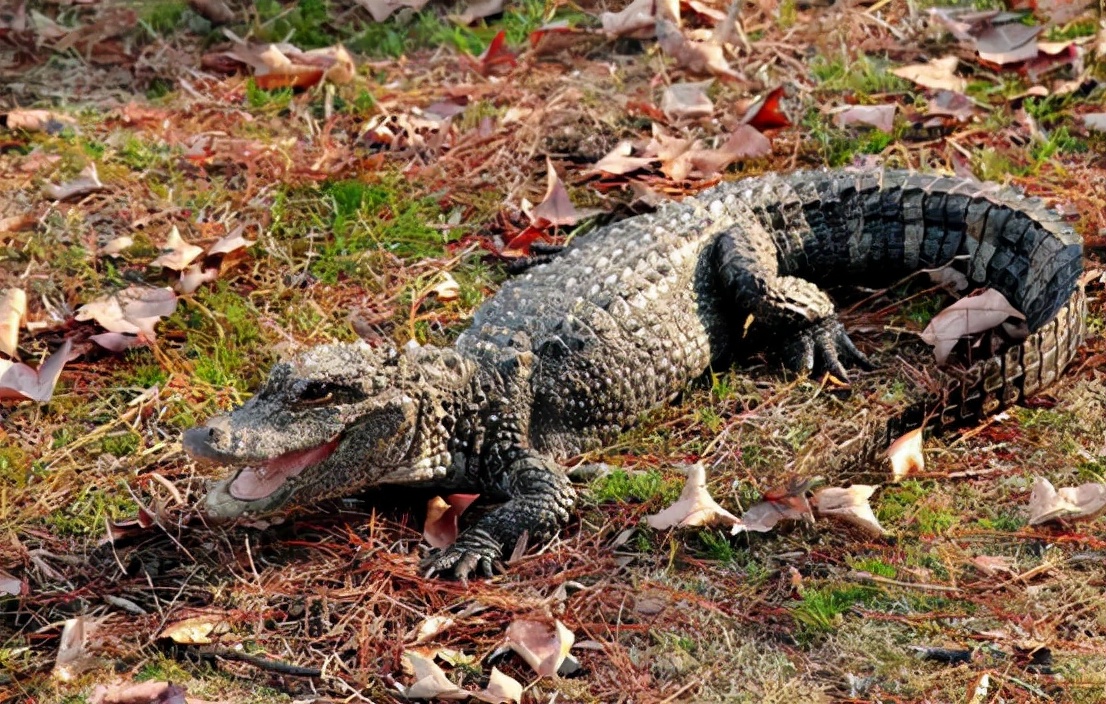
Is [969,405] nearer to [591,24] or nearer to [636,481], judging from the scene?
[636,481]

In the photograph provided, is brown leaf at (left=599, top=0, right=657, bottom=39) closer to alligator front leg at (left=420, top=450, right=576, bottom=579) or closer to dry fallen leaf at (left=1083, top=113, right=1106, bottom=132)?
dry fallen leaf at (left=1083, top=113, right=1106, bottom=132)

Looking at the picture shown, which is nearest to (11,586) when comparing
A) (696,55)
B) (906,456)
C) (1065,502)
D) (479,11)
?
(906,456)

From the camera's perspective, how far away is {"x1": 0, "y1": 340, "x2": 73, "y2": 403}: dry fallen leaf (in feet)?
16.8

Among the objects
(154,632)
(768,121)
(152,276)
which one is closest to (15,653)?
(154,632)

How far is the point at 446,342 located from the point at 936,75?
9.71 ft

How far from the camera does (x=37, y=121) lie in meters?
6.84

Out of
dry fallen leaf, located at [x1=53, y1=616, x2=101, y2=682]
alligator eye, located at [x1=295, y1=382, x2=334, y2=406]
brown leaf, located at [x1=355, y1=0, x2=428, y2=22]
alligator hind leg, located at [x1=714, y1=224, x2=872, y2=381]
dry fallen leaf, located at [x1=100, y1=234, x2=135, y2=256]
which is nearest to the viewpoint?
dry fallen leaf, located at [x1=53, y1=616, x2=101, y2=682]

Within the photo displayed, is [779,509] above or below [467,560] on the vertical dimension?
above

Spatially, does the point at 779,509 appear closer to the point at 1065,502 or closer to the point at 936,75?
the point at 1065,502

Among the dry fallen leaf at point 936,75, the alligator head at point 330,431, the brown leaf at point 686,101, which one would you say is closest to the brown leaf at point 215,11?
the brown leaf at point 686,101

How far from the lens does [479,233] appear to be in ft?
20.2

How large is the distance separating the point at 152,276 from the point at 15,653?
2143mm

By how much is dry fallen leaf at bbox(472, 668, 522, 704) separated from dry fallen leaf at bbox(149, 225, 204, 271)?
8.72 ft

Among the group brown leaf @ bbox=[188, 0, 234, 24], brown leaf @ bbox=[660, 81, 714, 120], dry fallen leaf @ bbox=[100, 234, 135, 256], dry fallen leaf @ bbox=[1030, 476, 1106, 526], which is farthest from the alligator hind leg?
brown leaf @ bbox=[188, 0, 234, 24]
